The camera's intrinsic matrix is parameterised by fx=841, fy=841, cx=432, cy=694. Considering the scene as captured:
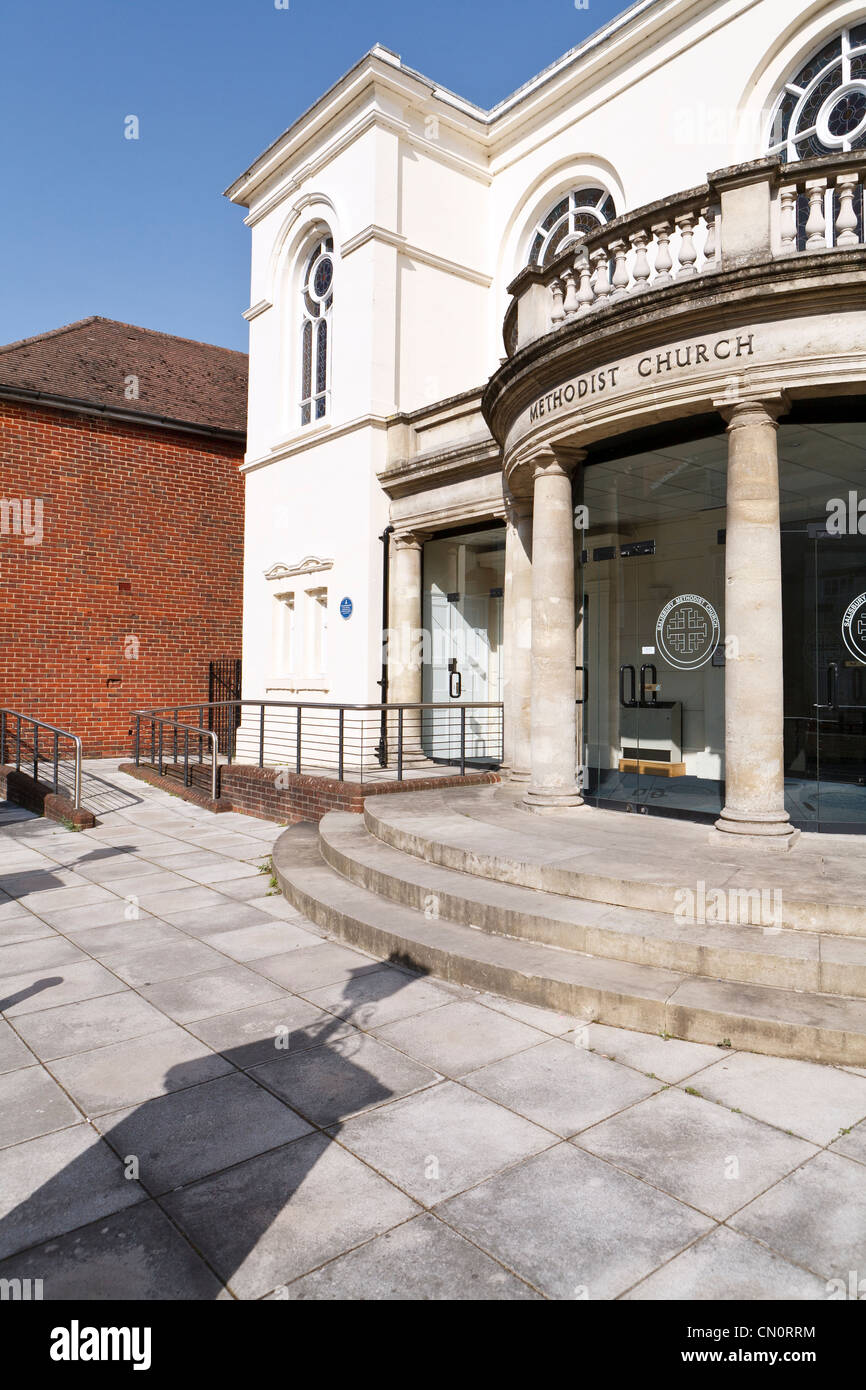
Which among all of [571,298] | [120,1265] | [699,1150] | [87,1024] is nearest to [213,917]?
[87,1024]

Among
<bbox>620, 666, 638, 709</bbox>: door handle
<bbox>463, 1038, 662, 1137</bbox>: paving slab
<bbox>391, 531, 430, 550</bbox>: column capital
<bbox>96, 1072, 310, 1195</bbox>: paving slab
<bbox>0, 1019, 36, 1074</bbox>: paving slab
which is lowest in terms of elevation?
<bbox>0, 1019, 36, 1074</bbox>: paving slab

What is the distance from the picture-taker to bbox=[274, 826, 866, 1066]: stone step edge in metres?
4.07

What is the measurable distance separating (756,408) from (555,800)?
3858 mm

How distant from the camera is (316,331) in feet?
52.3

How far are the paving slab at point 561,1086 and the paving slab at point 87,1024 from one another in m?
1.93

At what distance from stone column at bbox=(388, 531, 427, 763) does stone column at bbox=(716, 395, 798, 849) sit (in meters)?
7.19

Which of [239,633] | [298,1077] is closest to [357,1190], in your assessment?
[298,1077]

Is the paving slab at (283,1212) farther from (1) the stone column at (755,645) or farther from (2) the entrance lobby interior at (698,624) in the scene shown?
(2) the entrance lobby interior at (698,624)

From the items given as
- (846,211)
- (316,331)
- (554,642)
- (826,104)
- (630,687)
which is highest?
(826,104)

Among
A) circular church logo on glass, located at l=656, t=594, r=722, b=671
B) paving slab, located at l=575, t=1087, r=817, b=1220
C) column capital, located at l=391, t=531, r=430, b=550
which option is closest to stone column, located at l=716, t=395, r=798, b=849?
circular church logo on glass, located at l=656, t=594, r=722, b=671

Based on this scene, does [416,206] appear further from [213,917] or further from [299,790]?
[213,917]

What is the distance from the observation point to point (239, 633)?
19.0 metres

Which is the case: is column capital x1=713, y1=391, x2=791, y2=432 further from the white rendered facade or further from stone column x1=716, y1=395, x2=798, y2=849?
the white rendered facade
